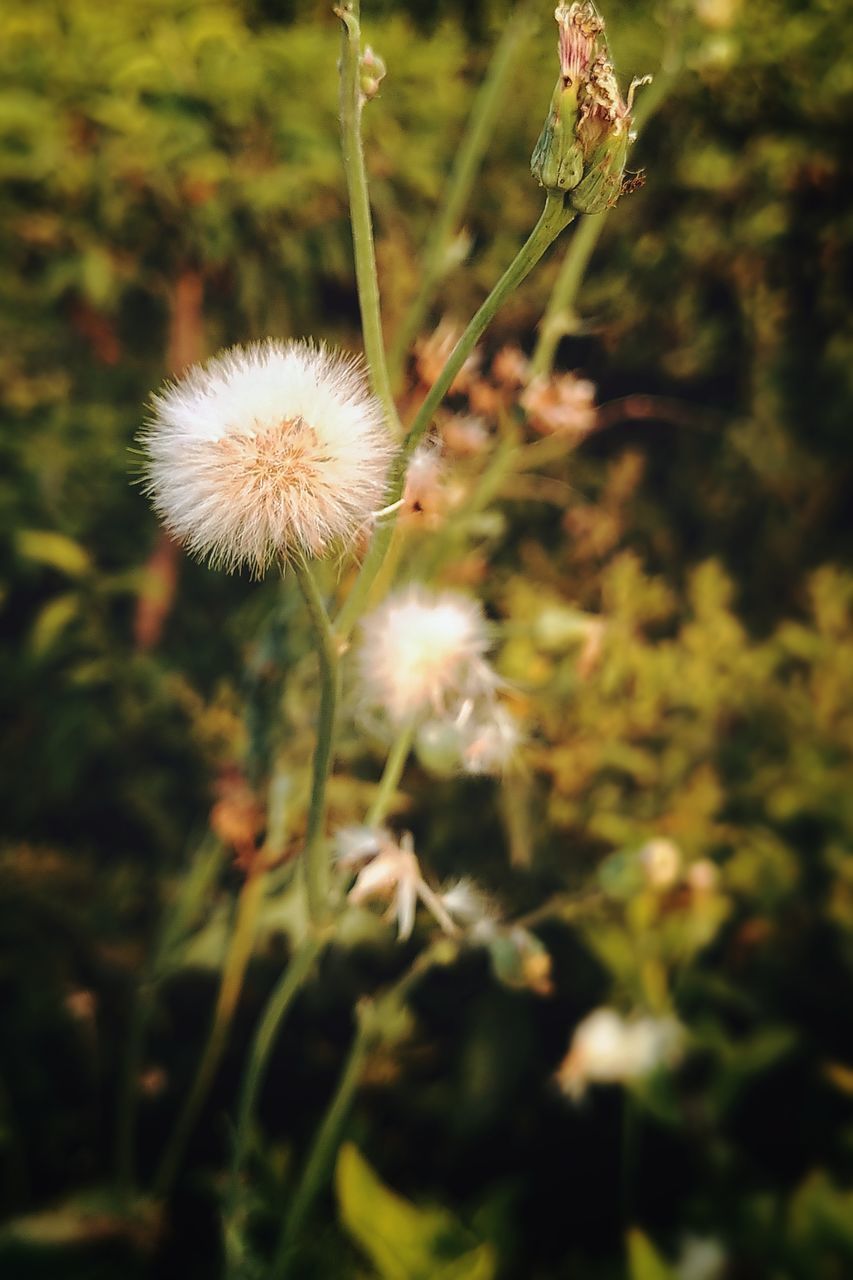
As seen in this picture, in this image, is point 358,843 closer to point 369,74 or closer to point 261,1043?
point 261,1043

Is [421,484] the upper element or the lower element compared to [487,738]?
upper

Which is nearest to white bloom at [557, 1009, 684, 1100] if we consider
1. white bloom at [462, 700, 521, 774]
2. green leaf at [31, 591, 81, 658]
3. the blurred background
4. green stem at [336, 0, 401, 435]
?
the blurred background

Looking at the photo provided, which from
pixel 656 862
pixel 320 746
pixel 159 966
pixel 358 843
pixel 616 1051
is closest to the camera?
pixel 320 746

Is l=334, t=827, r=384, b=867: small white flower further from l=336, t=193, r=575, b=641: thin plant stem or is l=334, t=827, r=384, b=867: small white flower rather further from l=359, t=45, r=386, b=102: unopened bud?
l=359, t=45, r=386, b=102: unopened bud

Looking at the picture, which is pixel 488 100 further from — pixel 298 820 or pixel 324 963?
pixel 324 963

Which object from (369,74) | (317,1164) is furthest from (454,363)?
(317,1164)
